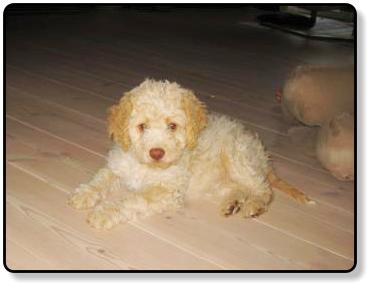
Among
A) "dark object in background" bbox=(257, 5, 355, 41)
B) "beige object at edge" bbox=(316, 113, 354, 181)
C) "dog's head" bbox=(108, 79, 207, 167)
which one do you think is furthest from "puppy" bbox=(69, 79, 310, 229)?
"dark object in background" bbox=(257, 5, 355, 41)

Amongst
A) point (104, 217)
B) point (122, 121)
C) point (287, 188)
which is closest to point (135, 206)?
point (104, 217)

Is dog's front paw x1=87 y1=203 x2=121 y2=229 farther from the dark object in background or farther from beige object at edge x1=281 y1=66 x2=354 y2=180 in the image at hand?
the dark object in background

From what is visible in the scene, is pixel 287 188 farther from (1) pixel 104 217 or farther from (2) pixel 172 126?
(1) pixel 104 217

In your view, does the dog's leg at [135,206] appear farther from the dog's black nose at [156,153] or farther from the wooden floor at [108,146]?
the dog's black nose at [156,153]

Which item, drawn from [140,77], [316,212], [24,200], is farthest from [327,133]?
[140,77]

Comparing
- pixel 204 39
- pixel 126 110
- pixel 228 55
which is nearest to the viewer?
pixel 126 110

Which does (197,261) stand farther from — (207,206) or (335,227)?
(335,227)
